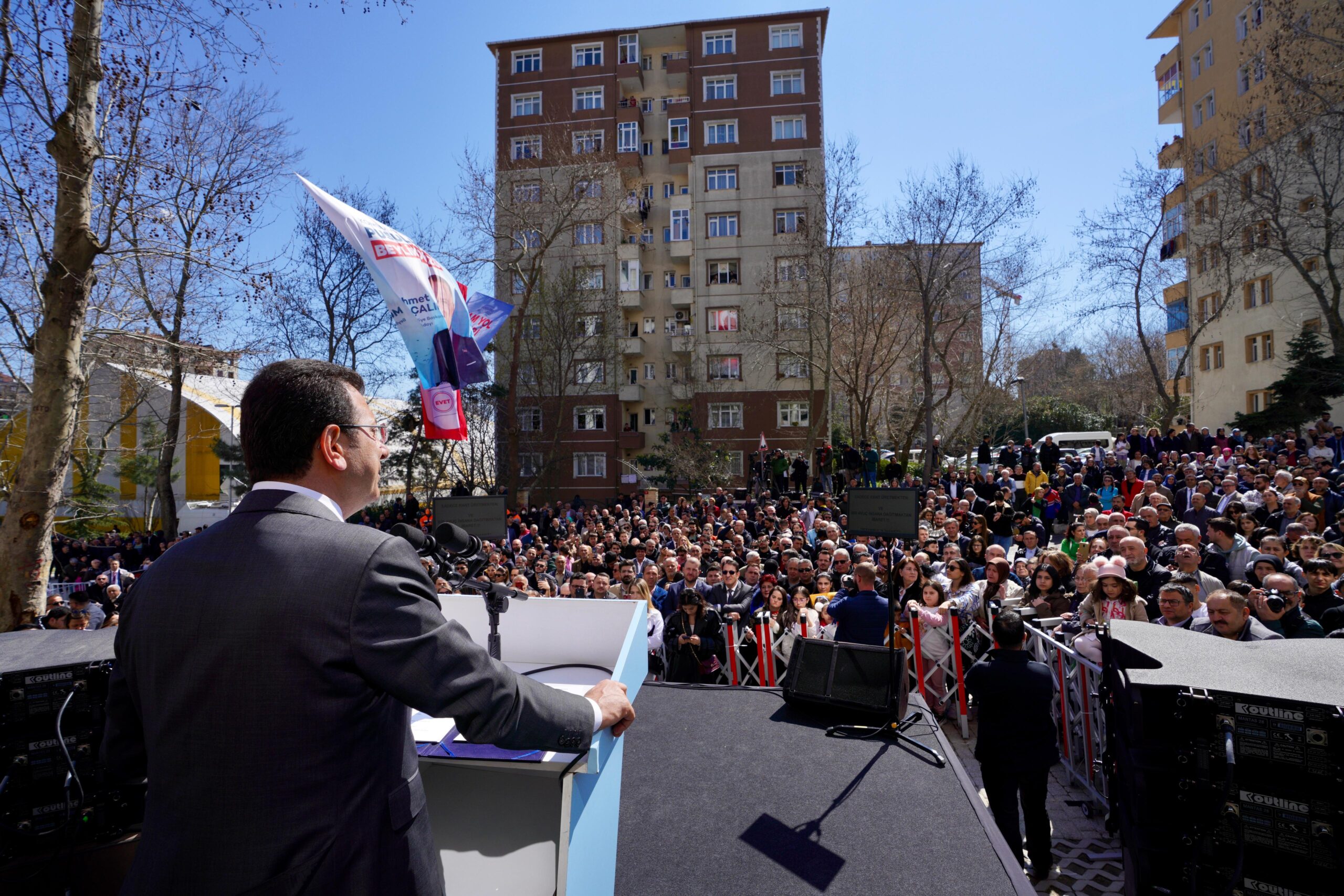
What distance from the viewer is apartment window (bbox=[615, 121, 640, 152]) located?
3909 centimetres

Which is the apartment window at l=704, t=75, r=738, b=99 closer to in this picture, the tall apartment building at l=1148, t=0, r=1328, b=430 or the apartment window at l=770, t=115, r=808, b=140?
the apartment window at l=770, t=115, r=808, b=140

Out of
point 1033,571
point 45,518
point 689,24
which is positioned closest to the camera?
point 45,518

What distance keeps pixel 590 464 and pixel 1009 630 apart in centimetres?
3480

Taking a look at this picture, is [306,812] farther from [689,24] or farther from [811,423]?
[689,24]

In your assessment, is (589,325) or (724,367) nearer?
(589,325)

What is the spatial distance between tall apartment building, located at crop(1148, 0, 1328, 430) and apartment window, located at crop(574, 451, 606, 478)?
25726mm

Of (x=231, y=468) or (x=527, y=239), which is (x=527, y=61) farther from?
(x=231, y=468)

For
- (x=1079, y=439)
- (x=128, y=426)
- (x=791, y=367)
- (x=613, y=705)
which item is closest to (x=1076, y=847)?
(x=613, y=705)

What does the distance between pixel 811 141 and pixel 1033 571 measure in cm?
3349

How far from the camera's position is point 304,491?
5.60ft

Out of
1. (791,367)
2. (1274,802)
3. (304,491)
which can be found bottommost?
(1274,802)

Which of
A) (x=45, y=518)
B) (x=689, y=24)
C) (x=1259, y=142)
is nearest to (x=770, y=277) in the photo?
(x=689, y=24)

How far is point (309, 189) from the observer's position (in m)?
4.95

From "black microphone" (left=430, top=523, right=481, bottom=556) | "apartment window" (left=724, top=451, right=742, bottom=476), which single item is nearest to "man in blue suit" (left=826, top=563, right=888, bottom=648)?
"black microphone" (left=430, top=523, right=481, bottom=556)
